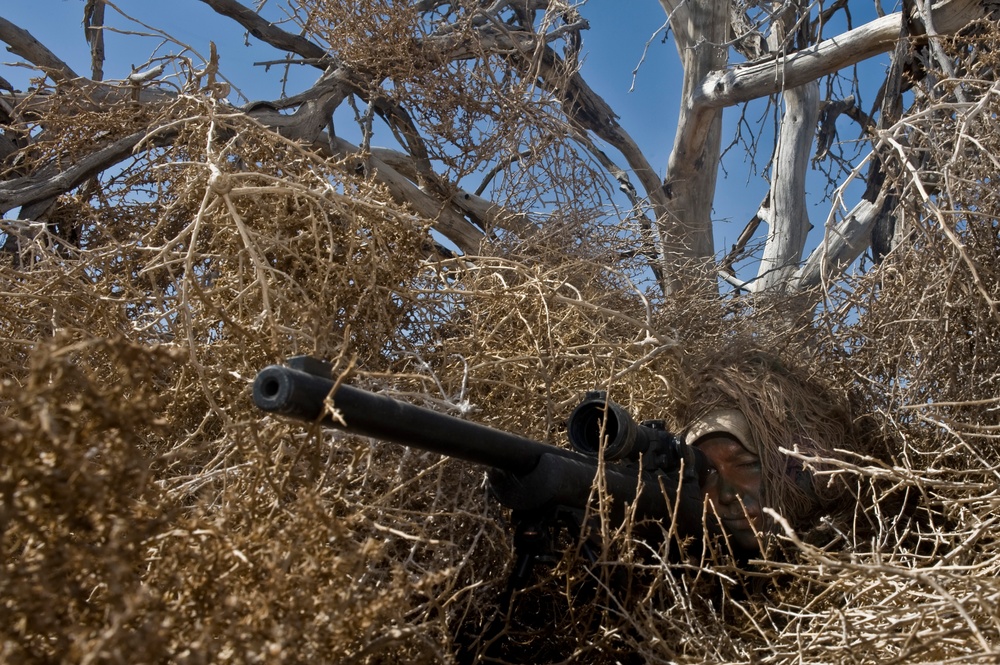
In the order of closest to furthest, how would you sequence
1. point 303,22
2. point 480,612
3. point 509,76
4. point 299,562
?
point 299,562
point 480,612
point 303,22
point 509,76

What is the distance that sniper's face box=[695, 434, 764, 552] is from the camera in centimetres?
340

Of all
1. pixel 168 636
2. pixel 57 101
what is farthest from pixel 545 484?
pixel 57 101

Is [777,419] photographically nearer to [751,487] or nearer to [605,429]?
[751,487]

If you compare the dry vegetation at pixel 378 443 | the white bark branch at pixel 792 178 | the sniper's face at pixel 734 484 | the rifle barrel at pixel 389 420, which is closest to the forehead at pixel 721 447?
the sniper's face at pixel 734 484

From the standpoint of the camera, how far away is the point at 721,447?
3623 mm

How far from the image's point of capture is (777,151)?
28.5 ft

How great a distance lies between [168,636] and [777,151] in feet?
26.0

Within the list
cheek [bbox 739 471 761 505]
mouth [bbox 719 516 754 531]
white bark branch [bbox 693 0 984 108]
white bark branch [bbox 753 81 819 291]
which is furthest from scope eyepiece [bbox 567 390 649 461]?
white bark branch [bbox 753 81 819 291]

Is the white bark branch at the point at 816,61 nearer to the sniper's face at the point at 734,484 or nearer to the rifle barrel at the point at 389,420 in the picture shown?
the sniper's face at the point at 734,484

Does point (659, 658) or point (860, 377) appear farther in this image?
point (860, 377)

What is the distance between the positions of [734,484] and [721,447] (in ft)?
0.46

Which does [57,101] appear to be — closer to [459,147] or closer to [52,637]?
[459,147]

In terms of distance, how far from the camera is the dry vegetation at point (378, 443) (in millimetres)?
1631

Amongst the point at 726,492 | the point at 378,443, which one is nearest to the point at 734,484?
the point at 726,492
